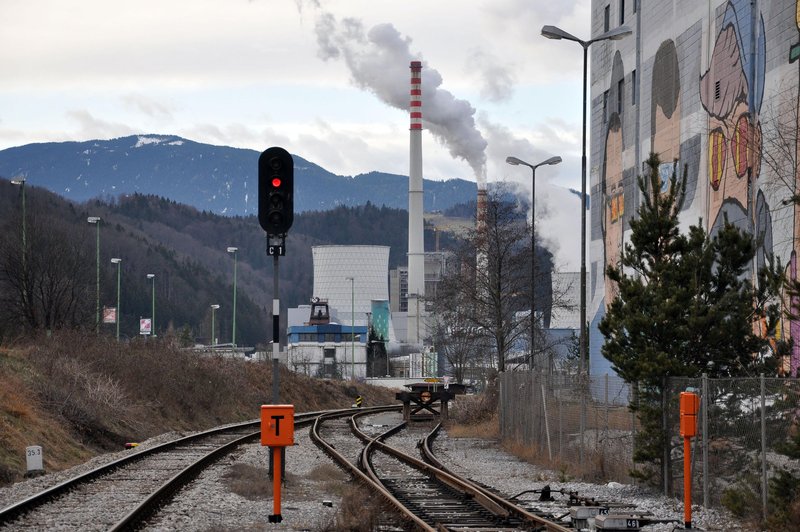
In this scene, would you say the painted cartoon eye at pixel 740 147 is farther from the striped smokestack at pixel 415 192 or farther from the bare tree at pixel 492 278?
the striped smokestack at pixel 415 192

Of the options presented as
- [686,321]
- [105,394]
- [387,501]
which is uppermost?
[686,321]

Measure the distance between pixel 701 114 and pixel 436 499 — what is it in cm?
2528

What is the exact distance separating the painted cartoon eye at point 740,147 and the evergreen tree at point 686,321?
16.2m

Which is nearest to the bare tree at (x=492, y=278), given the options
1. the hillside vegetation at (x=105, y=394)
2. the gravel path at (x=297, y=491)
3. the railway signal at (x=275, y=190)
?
the hillside vegetation at (x=105, y=394)

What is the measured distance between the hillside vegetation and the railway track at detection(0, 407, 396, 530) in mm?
1563

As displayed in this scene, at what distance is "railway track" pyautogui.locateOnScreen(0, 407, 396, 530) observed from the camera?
14656 millimetres

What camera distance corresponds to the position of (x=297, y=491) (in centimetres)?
1897

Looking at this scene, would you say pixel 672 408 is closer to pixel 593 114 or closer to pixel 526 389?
pixel 526 389

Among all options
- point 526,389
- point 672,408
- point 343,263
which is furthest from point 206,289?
point 672,408

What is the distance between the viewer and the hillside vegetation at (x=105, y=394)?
85.0 feet

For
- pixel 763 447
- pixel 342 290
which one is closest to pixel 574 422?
pixel 763 447

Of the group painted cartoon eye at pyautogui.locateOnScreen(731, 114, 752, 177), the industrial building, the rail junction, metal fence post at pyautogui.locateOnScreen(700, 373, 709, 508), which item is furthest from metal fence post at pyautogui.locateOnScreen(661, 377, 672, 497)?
the industrial building

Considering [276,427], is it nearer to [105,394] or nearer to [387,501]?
[387,501]

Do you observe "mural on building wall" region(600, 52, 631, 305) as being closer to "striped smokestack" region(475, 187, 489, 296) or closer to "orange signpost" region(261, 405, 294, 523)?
"striped smokestack" region(475, 187, 489, 296)
